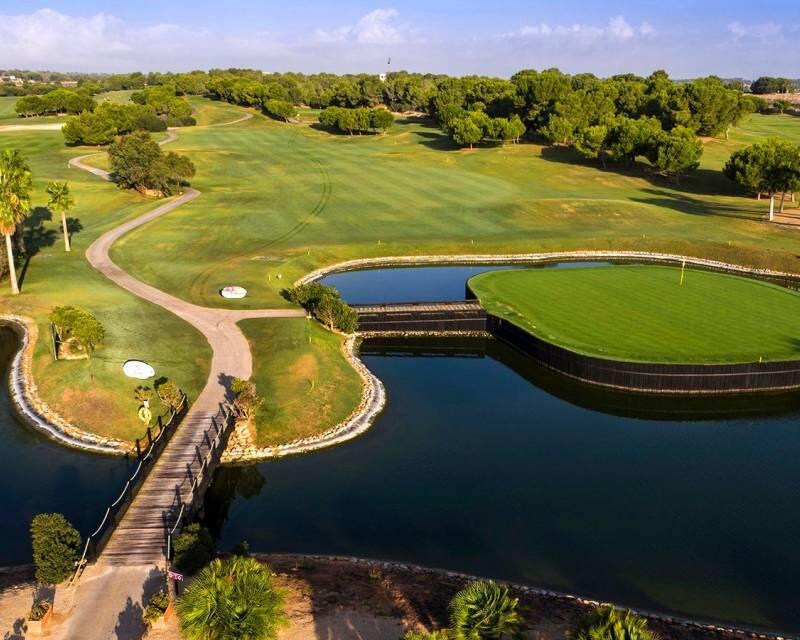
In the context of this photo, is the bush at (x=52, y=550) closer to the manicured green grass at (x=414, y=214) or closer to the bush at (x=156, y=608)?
the bush at (x=156, y=608)

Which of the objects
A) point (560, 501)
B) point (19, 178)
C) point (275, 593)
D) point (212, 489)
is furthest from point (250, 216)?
point (275, 593)

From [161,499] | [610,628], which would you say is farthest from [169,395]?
[610,628]

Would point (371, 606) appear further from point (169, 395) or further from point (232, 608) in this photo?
point (169, 395)

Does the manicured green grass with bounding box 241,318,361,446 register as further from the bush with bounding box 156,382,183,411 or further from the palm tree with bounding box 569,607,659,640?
the palm tree with bounding box 569,607,659,640

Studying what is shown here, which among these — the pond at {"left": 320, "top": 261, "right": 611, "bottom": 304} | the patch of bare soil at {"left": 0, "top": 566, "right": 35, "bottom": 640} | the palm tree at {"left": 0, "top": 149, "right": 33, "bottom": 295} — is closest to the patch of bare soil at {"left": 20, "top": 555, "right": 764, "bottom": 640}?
the patch of bare soil at {"left": 0, "top": 566, "right": 35, "bottom": 640}

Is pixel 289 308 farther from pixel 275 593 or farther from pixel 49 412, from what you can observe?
pixel 275 593

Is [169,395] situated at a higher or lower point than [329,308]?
lower

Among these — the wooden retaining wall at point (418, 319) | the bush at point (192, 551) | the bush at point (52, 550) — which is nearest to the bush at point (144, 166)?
the wooden retaining wall at point (418, 319)

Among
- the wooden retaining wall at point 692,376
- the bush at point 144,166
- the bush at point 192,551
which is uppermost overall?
the bush at point 144,166
